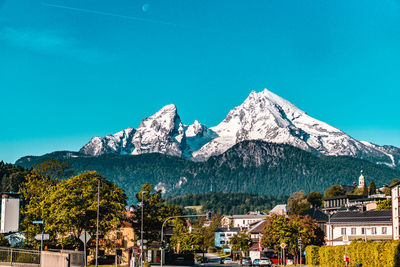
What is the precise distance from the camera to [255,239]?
16438 cm

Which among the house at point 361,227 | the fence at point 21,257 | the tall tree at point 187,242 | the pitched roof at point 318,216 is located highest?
the pitched roof at point 318,216

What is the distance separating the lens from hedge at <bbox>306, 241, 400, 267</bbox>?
46.3 m

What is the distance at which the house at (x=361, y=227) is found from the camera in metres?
110

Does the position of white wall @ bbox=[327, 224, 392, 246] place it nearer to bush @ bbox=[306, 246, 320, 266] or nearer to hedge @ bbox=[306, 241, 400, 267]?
bush @ bbox=[306, 246, 320, 266]

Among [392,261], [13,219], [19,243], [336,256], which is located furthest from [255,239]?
[13,219]

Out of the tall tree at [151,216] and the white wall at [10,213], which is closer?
the white wall at [10,213]

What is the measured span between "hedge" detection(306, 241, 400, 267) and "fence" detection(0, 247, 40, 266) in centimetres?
2849

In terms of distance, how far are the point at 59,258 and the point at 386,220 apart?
91288 millimetres

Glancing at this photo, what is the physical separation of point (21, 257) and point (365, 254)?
33998 mm

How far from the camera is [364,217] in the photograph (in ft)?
375

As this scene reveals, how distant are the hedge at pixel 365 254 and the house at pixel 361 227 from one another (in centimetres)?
3676

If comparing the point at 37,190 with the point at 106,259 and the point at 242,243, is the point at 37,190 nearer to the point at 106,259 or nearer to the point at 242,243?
the point at 106,259

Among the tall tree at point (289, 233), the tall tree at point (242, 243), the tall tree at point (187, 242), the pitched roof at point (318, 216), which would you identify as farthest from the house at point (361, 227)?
the tall tree at point (242, 243)

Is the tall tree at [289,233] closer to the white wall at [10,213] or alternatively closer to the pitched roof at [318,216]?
the pitched roof at [318,216]
